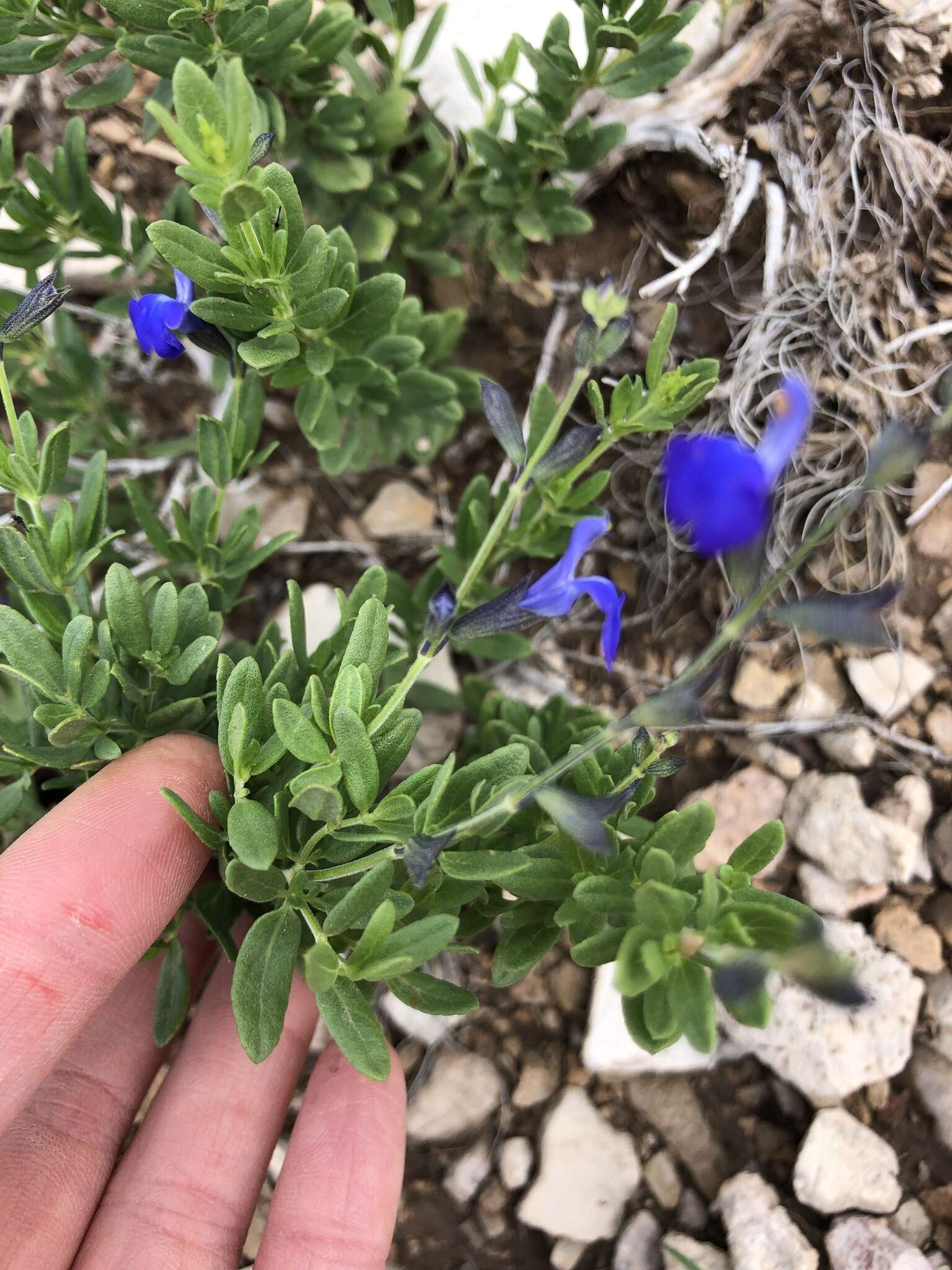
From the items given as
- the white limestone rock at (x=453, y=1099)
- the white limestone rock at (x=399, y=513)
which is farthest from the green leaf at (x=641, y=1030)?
the white limestone rock at (x=399, y=513)

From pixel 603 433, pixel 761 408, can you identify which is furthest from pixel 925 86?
pixel 603 433

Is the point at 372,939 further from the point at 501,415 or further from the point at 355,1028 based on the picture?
the point at 501,415

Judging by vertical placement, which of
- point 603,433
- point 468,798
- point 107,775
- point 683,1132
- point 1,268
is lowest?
point 683,1132

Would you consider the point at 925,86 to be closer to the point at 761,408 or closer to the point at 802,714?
the point at 761,408

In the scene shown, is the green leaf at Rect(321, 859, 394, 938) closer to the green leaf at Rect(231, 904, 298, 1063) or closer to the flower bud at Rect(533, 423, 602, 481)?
the green leaf at Rect(231, 904, 298, 1063)

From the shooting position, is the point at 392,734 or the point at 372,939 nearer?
the point at 372,939

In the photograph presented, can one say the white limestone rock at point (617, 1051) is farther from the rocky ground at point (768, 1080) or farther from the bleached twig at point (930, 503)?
the bleached twig at point (930, 503)

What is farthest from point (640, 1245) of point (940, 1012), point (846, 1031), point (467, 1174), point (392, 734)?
point (392, 734)
